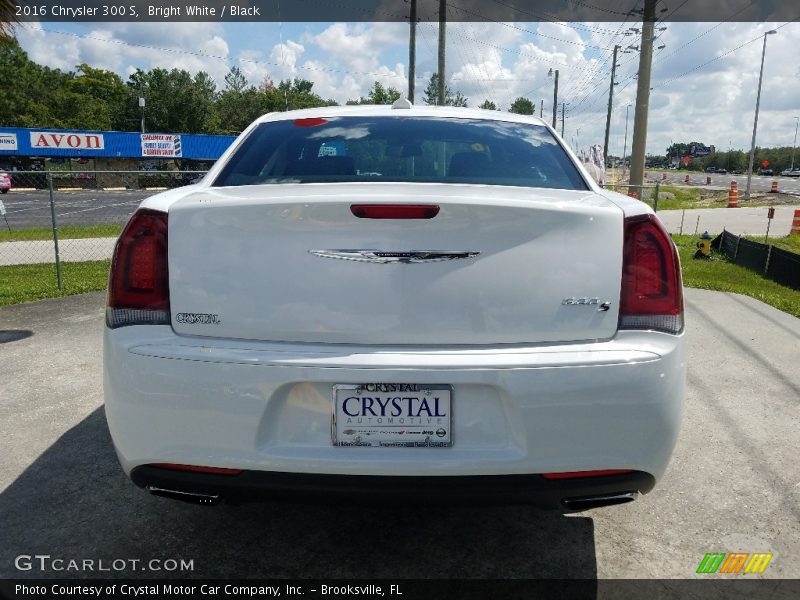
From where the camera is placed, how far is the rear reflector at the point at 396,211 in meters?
1.99

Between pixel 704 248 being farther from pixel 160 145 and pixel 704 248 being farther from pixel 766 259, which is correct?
pixel 160 145

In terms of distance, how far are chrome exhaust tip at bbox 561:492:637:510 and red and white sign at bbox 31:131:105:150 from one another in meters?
49.4

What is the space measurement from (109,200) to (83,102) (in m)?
48.4

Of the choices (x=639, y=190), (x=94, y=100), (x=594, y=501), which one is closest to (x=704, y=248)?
(x=639, y=190)

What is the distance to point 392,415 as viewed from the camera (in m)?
2.00

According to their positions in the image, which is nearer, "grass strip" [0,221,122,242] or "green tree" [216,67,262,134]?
"grass strip" [0,221,122,242]

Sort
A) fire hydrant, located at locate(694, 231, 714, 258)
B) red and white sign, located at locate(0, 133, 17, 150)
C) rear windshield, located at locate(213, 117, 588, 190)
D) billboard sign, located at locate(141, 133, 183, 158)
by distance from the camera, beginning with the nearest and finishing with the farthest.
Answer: rear windshield, located at locate(213, 117, 588, 190) < fire hydrant, located at locate(694, 231, 714, 258) < red and white sign, located at locate(0, 133, 17, 150) < billboard sign, located at locate(141, 133, 183, 158)

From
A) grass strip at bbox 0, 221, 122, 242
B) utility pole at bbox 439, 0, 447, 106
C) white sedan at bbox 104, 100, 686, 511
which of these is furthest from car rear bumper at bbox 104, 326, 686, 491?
utility pole at bbox 439, 0, 447, 106

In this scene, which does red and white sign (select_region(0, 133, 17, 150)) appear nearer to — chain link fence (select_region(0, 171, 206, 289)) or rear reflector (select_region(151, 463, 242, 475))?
chain link fence (select_region(0, 171, 206, 289))

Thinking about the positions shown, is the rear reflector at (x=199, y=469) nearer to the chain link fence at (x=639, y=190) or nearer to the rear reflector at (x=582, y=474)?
the rear reflector at (x=582, y=474)

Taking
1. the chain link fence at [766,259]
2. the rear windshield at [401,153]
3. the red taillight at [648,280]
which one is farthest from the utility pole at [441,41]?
the red taillight at [648,280]

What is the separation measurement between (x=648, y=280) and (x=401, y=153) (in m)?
1.24

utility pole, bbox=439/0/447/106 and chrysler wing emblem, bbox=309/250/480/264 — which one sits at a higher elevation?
utility pole, bbox=439/0/447/106

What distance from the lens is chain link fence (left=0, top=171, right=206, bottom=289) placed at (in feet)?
34.1
